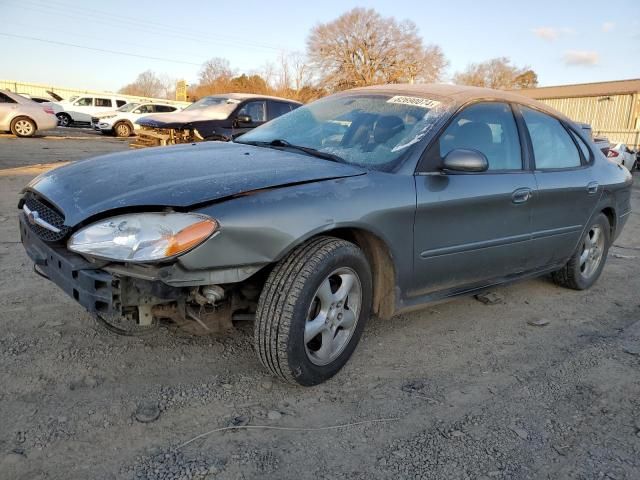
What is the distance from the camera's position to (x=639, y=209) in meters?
10.0

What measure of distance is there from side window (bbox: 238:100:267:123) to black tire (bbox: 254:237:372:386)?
856 centimetres

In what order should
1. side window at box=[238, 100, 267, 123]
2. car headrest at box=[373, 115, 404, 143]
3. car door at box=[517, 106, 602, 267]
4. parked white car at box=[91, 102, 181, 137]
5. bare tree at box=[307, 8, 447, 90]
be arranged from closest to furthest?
car headrest at box=[373, 115, 404, 143] < car door at box=[517, 106, 602, 267] < side window at box=[238, 100, 267, 123] < parked white car at box=[91, 102, 181, 137] < bare tree at box=[307, 8, 447, 90]

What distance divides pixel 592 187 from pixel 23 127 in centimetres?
1672

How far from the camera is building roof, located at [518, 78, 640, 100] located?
106ft

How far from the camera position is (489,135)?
3479 millimetres

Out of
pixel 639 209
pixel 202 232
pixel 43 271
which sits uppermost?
pixel 202 232

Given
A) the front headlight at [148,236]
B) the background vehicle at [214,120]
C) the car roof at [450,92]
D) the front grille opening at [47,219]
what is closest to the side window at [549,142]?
the car roof at [450,92]

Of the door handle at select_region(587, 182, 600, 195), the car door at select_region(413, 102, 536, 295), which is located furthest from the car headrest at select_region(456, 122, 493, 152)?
the door handle at select_region(587, 182, 600, 195)

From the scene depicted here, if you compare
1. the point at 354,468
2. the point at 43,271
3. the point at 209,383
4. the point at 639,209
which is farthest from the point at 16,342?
the point at 639,209

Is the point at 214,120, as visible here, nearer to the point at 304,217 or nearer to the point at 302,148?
the point at 302,148

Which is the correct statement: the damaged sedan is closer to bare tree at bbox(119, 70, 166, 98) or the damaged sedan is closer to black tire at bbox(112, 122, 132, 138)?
black tire at bbox(112, 122, 132, 138)

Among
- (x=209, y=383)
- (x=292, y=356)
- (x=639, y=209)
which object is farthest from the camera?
(x=639, y=209)

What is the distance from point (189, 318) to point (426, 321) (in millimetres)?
1841

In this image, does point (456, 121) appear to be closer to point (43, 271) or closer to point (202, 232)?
point (202, 232)
